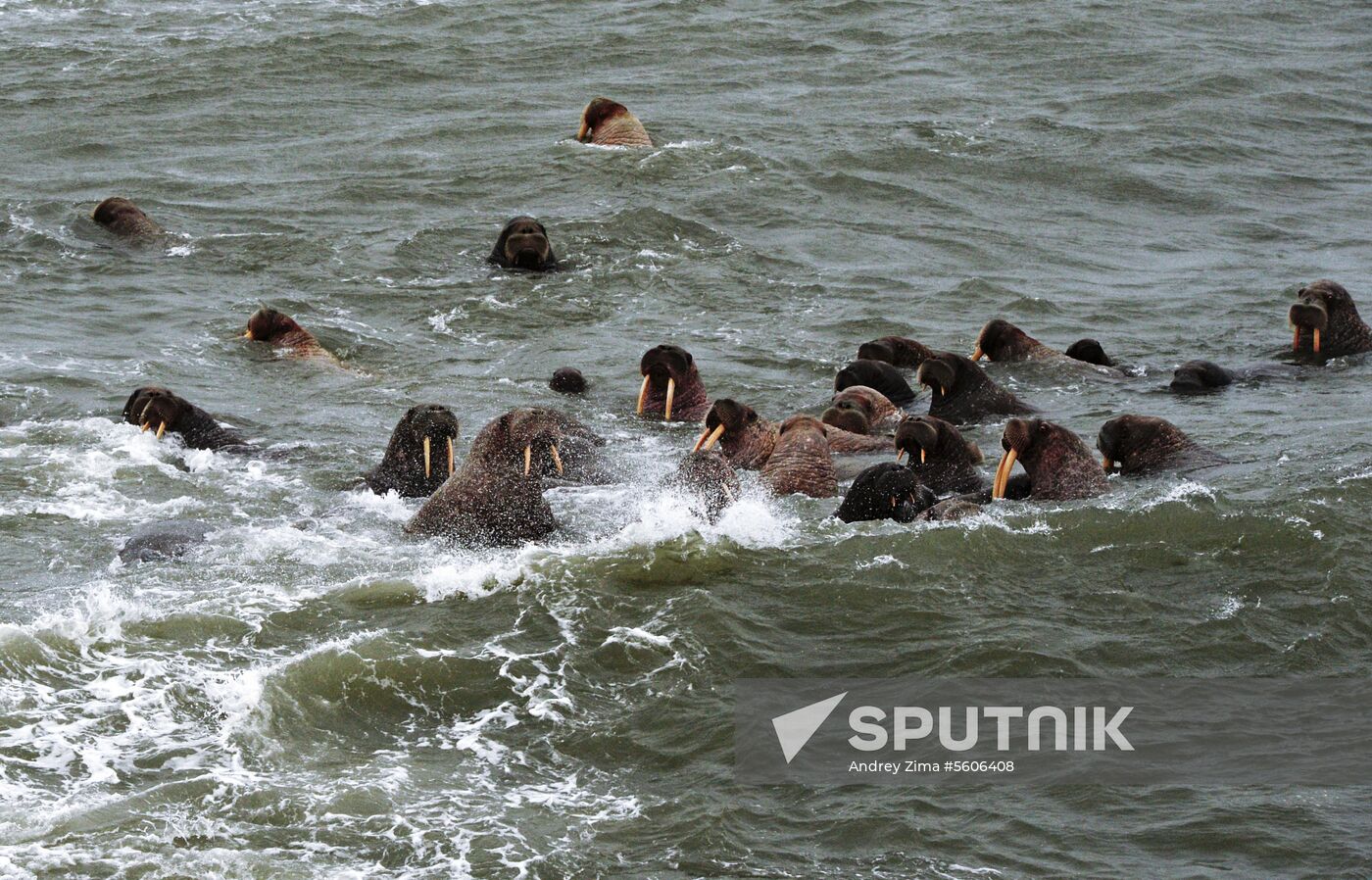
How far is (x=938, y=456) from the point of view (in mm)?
10938

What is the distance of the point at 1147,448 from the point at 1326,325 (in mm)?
4306

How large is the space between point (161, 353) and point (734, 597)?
768cm

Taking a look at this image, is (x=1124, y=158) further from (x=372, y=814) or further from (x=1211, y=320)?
(x=372, y=814)

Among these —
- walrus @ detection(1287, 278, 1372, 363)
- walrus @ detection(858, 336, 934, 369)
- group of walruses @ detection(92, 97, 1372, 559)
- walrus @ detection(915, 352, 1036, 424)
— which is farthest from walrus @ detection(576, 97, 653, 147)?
walrus @ detection(915, 352, 1036, 424)

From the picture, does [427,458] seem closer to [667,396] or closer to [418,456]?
[418,456]

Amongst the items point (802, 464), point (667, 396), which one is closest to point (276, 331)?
point (667, 396)

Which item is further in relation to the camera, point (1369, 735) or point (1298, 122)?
point (1298, 122)

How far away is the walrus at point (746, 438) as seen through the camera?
452 inches

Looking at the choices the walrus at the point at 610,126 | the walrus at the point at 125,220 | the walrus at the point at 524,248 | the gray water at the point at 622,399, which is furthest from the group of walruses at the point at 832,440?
the walrus at the point at 610,126

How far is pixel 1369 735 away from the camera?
7203 millimetres

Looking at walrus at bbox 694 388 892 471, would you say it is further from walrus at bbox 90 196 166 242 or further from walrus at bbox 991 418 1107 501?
walrus at bbox 90 196 166 242

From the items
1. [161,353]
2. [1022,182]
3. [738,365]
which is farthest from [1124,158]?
[161,353]

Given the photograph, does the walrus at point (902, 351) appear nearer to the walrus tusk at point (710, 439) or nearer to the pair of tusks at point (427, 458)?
the walrus tusk at point (710, 439)

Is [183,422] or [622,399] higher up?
[183,422]
